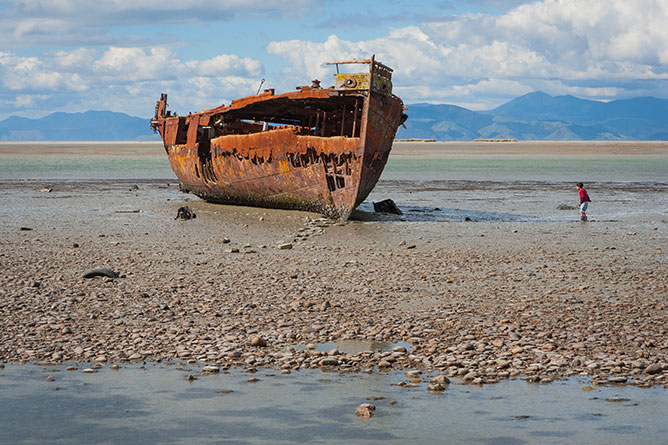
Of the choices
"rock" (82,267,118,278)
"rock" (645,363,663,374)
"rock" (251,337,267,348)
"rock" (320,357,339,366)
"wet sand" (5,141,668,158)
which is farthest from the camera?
"wet sand" (5,141,668,158)

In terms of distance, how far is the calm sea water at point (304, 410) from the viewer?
4.91m

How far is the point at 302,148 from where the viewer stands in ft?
58.0

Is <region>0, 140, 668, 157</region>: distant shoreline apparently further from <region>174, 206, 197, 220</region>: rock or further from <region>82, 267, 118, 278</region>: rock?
<region>82, 267, 118, 278</region>: rock

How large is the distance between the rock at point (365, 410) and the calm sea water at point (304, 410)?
44 millimetres

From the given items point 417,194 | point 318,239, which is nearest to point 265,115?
point 417,194

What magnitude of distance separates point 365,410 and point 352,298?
3.48 meters

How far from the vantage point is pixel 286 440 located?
16.0 feet

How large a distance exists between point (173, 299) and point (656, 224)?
11.9 metres

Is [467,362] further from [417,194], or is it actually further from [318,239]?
[417,194]

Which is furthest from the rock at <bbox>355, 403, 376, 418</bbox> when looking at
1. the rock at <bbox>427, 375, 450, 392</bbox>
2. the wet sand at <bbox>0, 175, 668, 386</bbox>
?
the wet sand at <bbox>0, 175, 668, 386</bbox>

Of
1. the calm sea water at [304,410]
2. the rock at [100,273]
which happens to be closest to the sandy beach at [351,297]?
the rock at [100,273]

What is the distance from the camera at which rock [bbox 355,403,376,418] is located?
5.22m

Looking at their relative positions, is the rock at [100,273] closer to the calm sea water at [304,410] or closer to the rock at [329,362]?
the calm sea water at [304,410]

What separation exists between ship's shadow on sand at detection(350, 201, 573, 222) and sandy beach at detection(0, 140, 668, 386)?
1.65m
